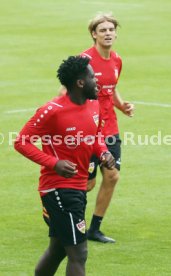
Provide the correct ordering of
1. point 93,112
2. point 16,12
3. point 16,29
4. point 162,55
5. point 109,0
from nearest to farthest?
1. point 93,112
2. point 162,55
3. point 16,29
4. point 16,12
5. point 109,0

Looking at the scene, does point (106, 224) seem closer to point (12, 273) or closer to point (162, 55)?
point (12, 273)

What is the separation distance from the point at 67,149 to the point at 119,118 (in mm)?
9008

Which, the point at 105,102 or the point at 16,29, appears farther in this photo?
the point at 16,29

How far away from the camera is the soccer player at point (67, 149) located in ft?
30.0

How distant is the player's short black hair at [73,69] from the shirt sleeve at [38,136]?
1.03 feet

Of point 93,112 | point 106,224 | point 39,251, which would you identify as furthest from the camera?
point 106,224

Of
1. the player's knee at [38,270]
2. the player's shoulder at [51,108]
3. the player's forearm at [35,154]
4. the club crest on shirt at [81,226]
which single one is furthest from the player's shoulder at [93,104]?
the player's knee at [38,270]

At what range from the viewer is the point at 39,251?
11250 millimetres

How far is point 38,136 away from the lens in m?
9.27

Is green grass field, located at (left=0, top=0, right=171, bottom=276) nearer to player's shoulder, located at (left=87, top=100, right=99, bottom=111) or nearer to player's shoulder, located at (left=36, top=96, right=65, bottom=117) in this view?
player's shoulder, located at (left=87, top=100, right=99, bottom=111)

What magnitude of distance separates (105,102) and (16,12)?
21624mm

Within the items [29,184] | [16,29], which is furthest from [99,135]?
[16,29]

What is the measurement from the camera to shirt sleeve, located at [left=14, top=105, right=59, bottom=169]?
29.8ft

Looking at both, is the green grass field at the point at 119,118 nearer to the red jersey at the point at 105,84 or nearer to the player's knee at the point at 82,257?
the red jersey at the point at 105,84
